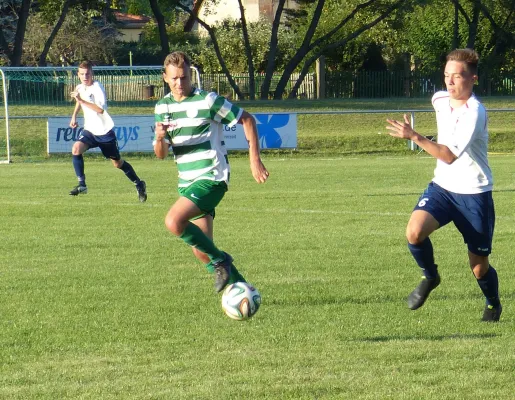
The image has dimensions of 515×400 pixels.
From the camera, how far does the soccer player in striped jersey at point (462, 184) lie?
20.1 ft

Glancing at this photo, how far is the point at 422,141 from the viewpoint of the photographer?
5.81 metres

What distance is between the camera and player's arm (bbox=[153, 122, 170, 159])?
6738mm

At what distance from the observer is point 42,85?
2516 centimetres

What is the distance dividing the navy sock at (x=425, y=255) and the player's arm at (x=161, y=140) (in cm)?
185

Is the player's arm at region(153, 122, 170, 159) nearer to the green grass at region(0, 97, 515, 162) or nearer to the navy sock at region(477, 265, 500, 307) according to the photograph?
the navy sock at region(477, 265, 500, 307)

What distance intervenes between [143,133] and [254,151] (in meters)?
18.2

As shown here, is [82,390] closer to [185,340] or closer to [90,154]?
[185,340]

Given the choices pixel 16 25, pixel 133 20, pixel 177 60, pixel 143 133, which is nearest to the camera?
pixel 177 60

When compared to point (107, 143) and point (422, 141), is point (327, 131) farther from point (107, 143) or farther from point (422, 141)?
point (422, 141)

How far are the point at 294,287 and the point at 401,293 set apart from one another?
85 cm

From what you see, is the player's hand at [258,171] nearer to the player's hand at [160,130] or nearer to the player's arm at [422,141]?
the player's hand at [160,130]

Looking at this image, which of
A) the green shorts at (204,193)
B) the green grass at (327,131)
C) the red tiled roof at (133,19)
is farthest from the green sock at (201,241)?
the red tiled roof at (133,19)

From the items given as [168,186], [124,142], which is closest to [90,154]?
[124,142]

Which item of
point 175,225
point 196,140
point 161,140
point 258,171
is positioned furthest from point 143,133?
point 258,171
